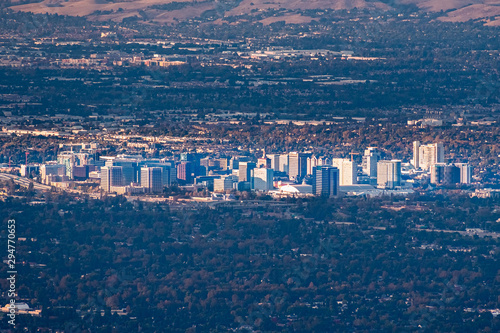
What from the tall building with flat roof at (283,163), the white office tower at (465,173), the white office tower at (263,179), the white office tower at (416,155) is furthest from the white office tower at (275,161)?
the white office tower at (465,173)

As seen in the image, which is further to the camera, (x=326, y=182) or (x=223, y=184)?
(x=223, y=184)

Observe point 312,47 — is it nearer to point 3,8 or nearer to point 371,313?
point 3,8

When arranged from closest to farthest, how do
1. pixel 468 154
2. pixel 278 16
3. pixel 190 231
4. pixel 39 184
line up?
pixel 190 231 → pixel 39 184 → pixel 468 154 → pixel 278 16

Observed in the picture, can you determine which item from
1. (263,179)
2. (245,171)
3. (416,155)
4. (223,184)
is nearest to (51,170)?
(223,184)

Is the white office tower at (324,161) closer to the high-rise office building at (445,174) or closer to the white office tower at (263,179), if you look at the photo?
the white office tower at (263,179)

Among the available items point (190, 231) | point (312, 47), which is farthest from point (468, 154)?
point (312, 47)

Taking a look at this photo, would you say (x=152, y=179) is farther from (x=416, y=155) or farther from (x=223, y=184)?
(x=416, y=155)
